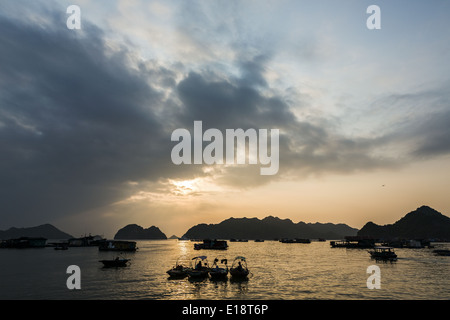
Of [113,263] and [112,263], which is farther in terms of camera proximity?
[113,263]

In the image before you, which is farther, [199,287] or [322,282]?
[322,282]

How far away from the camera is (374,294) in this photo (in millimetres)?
42906

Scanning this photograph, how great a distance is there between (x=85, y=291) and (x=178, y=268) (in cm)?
1804

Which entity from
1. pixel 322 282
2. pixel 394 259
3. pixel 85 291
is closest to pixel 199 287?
pixel 85 291

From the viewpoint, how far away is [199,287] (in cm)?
4716
